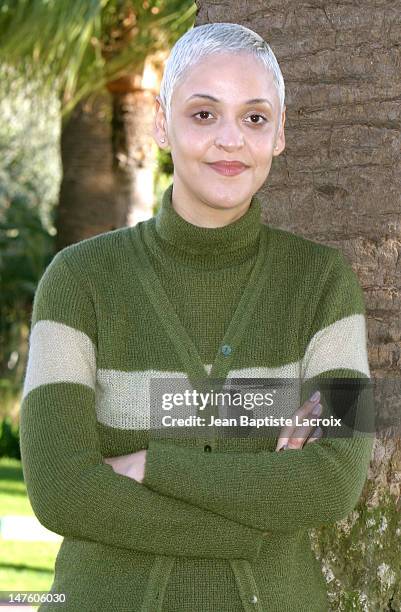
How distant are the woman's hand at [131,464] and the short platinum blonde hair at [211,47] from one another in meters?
0.75

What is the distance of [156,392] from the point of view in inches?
97.1

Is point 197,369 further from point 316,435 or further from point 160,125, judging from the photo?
point 160,125

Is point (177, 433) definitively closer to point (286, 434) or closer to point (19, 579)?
point (286, 434)

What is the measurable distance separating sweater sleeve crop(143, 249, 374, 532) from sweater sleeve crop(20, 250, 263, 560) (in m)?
0.04

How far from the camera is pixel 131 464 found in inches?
94.7

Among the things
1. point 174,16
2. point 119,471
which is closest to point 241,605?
point 119,471

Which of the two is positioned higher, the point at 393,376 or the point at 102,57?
the point at 102,57

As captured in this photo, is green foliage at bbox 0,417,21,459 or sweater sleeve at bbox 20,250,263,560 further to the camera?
green foliage at bbox 0,417,21,459

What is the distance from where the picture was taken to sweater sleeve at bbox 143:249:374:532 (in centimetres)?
234

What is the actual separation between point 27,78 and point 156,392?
27.9ft

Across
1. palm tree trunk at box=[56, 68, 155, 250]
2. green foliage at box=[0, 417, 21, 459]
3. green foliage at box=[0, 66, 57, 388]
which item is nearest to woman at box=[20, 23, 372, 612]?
palm tree trunk at box=[56, 68, 155, 250]

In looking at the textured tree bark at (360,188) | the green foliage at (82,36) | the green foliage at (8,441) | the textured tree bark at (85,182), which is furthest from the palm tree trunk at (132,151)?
the textured tree bark at (360,188)

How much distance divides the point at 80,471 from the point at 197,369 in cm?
33

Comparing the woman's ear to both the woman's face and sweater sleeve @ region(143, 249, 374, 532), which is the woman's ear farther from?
sweater sleeve @ region(143, 249, 374, 532)
